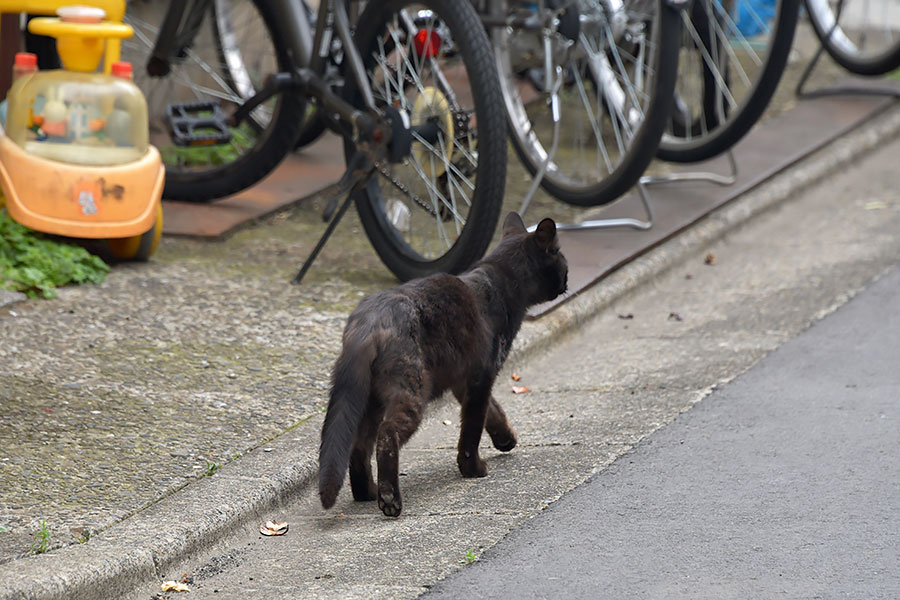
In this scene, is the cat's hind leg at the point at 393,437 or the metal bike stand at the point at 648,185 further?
the metal bike stand at the point at 648,185

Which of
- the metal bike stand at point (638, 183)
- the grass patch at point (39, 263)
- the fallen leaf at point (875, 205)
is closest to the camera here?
the grass patch at point (39, 263)

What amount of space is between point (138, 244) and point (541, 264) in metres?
2.29

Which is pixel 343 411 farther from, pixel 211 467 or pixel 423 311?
pixel 211 467

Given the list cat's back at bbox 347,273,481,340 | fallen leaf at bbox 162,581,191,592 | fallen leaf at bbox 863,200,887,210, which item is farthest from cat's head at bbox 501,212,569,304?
fallen leaf at bbox 863,200,887,210

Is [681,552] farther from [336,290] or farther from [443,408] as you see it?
[336,290]

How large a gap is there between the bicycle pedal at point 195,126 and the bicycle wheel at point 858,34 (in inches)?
168

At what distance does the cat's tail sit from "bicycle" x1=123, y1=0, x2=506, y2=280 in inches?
63.8

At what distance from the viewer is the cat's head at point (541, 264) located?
164 inches

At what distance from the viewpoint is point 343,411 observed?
3533 millimetres

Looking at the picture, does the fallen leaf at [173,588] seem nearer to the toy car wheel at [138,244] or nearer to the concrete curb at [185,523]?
the concrete curb at [185,523]

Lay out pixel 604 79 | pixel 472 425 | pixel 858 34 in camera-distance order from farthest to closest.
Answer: pixel 858 34 → pixel 604 79 → pixel 472 425

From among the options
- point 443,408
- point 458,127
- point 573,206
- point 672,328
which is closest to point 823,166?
point 573,206

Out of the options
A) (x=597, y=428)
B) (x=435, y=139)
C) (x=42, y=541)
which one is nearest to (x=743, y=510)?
(x=597, y=428)

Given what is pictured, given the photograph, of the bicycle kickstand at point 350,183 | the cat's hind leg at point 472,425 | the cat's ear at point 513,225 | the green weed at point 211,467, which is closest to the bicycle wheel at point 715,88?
the bicycle kickstand at point 350,183
